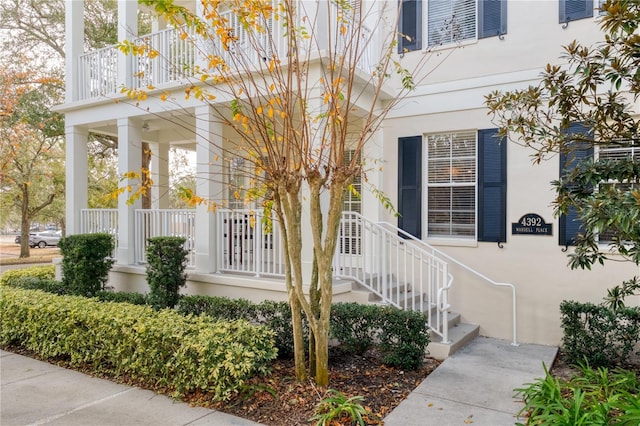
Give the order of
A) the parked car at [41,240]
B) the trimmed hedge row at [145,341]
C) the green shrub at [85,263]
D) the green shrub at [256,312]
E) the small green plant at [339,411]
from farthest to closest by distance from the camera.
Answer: the parked car at [41,240], the green shrub at [85,263], the green shrub at [256,312], the trimmed hedge row at [145,341], the small green plant at [339,411]

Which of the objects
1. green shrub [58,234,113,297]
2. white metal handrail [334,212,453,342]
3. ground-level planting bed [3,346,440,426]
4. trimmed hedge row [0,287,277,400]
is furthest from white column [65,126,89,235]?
white metal handrail [334,212,453,342]

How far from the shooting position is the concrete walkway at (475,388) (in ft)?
12.4

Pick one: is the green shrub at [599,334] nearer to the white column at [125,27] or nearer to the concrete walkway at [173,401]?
the concrete walkway at [173,401]

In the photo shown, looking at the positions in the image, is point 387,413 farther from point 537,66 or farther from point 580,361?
→ point 537,66

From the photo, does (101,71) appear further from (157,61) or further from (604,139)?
(604,139)

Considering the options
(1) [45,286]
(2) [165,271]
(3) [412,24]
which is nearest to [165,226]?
(2) [165,271]

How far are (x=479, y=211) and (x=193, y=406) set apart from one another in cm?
502

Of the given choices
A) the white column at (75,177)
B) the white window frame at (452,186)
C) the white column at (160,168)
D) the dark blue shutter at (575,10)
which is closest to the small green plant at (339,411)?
the white window frame at (452,186)

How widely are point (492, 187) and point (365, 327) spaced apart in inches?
127

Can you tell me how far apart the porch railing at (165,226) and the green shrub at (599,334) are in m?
5.75

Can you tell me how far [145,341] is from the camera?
15.2 feet

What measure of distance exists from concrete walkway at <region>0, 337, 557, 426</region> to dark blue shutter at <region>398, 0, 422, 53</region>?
512 cm

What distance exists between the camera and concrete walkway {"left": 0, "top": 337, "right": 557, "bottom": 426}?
3793 millimetres

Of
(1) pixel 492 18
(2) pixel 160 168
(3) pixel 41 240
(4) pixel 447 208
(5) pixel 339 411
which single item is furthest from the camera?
(3) pixel 41 240
